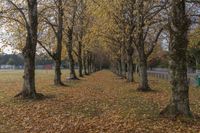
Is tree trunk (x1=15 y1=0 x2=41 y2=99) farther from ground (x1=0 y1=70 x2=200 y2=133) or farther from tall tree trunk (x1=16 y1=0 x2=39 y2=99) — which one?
ground (x1=0 y1=70 x2=200 y2=133)

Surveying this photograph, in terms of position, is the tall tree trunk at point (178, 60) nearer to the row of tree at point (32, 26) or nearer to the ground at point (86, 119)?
the ground at point (86, 119)

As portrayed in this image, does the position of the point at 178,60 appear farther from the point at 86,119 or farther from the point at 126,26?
the point at 126,26

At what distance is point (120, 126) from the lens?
1259 centimetres

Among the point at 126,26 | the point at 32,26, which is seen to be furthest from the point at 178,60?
the point at 126,26

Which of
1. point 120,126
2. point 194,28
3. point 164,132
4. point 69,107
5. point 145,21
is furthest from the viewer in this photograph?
point 194,28

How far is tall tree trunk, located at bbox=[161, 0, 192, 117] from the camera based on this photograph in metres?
13.8

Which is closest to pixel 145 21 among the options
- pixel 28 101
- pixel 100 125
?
pixel 28 101

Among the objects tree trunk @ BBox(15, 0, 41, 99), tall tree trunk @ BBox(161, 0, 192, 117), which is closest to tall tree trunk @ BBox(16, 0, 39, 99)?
tree trunk @ BBox(15, 0, 41, 99)

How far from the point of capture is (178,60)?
14023 millimetres

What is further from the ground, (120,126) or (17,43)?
A: (17,43)

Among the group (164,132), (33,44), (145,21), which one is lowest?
(164,132)

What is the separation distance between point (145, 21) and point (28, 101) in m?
9.40

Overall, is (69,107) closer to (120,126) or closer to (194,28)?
(120,126)

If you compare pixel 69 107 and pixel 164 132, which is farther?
pixel 69 107
